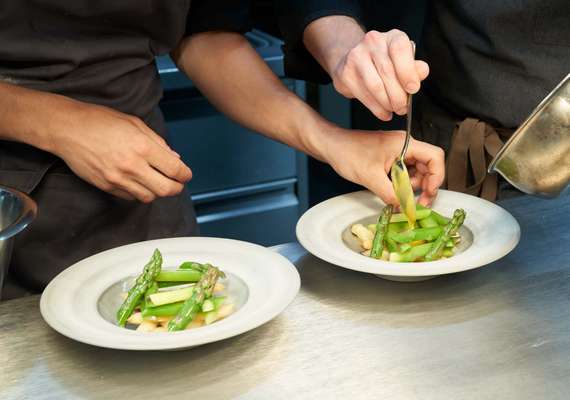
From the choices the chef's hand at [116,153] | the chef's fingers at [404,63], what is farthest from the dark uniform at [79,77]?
the chef's fingers at [404,63]

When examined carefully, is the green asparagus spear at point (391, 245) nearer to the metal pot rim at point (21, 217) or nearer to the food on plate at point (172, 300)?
the food on plate at point (172, 300)

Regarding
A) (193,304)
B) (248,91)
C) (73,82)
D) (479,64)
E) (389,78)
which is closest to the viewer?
(193,304)

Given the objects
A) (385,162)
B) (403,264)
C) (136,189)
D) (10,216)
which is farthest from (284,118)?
(10,216)

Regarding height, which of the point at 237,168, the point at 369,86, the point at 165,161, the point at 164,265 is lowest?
the point at 237,168

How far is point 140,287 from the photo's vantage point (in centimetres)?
106

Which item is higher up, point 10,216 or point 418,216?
point 10,216

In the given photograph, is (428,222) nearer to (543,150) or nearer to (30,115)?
(543,150)

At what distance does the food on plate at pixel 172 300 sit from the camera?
40.5 inches

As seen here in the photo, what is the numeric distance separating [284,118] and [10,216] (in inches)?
21.0

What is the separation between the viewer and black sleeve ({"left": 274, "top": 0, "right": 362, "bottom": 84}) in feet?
4.75

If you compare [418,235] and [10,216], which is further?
[418,235]

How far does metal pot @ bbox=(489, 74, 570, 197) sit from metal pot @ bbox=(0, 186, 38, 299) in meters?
0.52

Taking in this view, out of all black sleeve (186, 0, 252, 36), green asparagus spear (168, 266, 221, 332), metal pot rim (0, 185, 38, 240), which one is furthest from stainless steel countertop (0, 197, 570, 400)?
black sleeve (186, 0, 252, 36)

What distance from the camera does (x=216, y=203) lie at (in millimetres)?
2551
